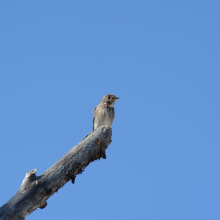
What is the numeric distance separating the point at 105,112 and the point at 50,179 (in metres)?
6.36

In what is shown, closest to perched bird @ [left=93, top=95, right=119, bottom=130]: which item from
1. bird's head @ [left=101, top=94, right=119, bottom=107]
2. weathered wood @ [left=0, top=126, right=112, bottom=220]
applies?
bird's head @ [left=101, top=94, right=119, bottom=107]

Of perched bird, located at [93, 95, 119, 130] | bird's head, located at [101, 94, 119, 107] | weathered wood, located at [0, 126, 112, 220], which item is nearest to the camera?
weathered wood, located at [0, 126, 112, 220]

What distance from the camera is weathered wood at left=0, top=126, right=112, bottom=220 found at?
20.5 ft

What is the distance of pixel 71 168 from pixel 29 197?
2.58 ft

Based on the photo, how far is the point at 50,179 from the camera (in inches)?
261

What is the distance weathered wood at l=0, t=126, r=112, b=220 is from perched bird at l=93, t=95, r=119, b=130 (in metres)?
5.30

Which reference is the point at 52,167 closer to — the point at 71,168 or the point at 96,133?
the point at 71,168

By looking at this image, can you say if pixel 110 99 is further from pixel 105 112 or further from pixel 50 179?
pixel 50 179

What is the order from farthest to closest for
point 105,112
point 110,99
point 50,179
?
point 110,99 → point 105,112 → point 50,179

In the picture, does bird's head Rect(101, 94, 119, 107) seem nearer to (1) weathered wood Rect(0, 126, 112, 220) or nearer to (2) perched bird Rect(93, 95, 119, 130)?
(2) perched bird Rect(93, 95, 119, 130)

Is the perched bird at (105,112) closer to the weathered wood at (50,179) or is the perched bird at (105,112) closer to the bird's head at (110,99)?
the bird's head at (110,99)

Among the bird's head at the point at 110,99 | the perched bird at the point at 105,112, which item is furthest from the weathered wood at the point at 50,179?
the bird's head at the point at 110,99

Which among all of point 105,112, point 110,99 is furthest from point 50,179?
point 110,99

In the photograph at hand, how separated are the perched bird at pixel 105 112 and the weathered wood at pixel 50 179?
5.30 m
